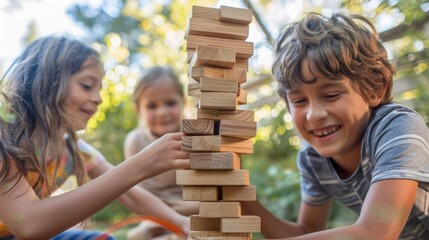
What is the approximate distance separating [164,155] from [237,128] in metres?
0.26

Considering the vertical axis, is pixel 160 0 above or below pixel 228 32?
above

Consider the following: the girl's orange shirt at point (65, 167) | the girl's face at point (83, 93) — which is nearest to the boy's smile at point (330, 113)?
the girl's face at point (83, 93)

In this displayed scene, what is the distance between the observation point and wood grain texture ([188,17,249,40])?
5.08 feet

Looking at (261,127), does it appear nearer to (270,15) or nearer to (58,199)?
(270,15)

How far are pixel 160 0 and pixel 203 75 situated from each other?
470 cm

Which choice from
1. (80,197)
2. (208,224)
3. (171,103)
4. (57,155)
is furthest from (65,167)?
(171,103)

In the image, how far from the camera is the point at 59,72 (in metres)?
2.12

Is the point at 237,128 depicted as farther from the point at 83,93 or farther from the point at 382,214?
the point at 83,93

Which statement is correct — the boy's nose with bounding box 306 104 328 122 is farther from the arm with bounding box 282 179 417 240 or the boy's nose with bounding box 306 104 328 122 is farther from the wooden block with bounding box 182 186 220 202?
the wooden block with bounding box 182 186 220 202

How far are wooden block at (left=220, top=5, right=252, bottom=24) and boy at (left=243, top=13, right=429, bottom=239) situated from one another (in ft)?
1.35

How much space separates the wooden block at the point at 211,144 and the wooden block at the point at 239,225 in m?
0.21

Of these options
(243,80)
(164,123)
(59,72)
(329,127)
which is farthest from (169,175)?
(243,80)

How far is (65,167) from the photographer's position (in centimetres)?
228

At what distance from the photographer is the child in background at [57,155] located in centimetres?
159
